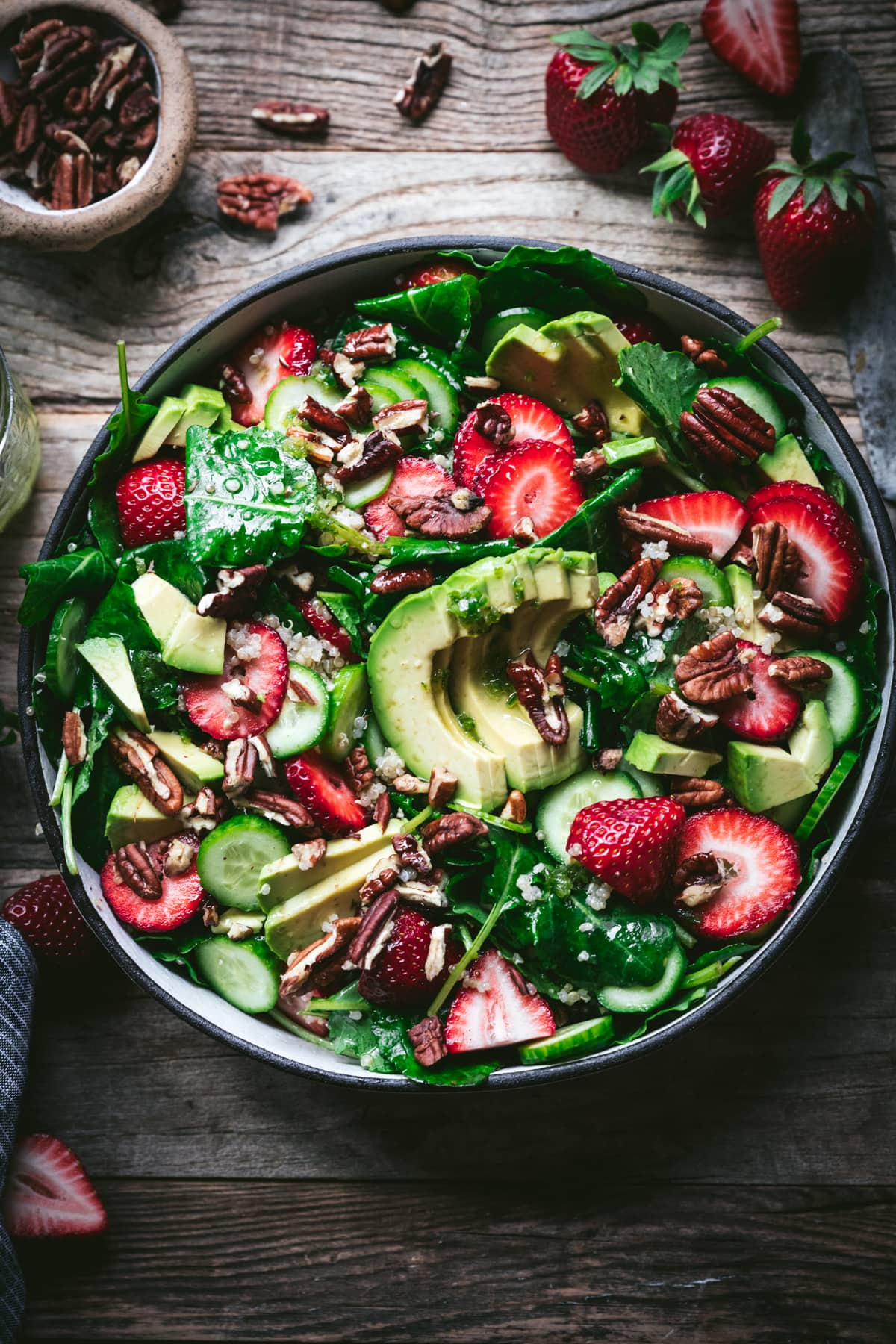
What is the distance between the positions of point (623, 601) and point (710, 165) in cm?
89

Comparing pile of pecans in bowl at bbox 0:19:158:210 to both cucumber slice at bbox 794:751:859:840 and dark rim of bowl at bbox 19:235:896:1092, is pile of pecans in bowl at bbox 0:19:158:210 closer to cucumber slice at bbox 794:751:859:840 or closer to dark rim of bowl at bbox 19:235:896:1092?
dark rim of bowl at bbox 19:235:896:1092

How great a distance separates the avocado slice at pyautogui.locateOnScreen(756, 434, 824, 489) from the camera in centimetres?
181

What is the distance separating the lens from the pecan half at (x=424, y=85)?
209 cm

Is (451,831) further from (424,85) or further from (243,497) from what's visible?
(424,85)

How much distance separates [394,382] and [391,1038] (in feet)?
3.67

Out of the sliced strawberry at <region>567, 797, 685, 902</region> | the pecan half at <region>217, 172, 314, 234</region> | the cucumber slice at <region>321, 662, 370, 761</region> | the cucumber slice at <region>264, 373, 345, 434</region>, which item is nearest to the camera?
the sliced strawberry at <region>567, 797, 685, 902</region>

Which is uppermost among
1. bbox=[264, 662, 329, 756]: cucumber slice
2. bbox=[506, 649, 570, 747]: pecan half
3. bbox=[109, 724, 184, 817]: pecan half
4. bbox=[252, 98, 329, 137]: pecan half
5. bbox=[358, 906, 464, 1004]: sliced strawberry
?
bbox=[252, 98, 329, 137]: pecan half

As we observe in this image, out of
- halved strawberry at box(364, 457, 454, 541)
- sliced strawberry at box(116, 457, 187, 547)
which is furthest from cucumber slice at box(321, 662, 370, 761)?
sliced strawberry at box(116, 457, 187, 547)

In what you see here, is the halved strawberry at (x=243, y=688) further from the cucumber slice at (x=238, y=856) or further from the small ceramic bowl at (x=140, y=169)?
the small ceramic bowl at (x=140, y=169)

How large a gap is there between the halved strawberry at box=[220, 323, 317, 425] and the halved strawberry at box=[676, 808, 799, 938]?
1049 millimetres

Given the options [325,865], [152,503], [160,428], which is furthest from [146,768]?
[160,428]

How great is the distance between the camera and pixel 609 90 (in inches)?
77.4

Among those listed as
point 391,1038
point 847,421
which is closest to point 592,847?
point 391,1038

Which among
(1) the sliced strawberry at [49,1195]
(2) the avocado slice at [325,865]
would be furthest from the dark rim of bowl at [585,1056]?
(1) the sliced strawberry at [49,1195]
